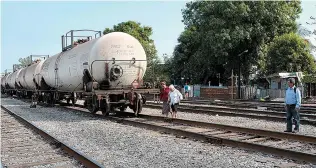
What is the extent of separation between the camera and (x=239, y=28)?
3616 centimetres

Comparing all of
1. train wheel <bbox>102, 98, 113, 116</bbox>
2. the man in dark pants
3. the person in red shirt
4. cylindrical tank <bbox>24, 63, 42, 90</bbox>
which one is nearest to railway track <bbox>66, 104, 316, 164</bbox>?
the man in dark pants

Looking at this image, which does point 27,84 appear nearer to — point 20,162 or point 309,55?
point 20,162

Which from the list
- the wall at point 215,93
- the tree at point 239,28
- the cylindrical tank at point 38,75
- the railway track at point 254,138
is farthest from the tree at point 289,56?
the railway track at point 254,138

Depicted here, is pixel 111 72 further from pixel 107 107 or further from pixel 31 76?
pixel 31 76

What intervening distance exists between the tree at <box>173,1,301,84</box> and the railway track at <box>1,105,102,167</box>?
27.7m

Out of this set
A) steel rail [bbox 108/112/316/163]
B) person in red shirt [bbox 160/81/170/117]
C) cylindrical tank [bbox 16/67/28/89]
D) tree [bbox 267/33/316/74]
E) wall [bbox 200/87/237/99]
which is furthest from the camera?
tree [bbox 267/33/316/74]

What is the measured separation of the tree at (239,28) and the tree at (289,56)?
1108 mm

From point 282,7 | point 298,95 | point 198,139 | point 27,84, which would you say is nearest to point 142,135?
point 198,139

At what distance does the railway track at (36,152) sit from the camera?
682cm

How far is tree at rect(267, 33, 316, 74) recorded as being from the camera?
37.3m

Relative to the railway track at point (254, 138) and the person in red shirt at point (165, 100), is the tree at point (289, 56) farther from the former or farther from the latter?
the railway track at point (254, 138)

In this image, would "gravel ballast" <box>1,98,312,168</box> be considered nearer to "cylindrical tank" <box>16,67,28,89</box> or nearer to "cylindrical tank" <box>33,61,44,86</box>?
"cylindrical tank" <box>33,61,44,86</box>

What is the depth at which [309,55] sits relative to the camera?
3891cm

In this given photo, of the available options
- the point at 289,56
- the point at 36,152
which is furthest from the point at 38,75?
the point at 289,56
